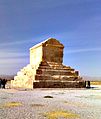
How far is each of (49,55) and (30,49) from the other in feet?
22.3

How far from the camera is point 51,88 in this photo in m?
32.5

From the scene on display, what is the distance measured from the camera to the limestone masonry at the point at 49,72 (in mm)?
33156

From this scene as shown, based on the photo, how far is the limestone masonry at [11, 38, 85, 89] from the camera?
33156 millimetres

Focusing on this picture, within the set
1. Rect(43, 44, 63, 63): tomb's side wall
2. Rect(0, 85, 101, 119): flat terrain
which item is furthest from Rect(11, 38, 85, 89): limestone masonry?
Rect(0, 85, 101, 119): flat terrain

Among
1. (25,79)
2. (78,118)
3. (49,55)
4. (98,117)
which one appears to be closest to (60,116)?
(78,118)

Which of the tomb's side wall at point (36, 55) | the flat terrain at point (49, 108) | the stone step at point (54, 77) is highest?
the tomb's side wall at point (36, 55)

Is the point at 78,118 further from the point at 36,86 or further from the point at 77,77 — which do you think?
the point at 77,77

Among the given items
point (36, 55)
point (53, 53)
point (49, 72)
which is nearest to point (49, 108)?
point (49, 72)

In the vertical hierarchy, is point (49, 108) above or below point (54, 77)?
below

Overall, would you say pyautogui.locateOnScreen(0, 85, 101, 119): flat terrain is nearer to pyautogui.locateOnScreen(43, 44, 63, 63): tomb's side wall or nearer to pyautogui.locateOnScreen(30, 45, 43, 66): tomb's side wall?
pyautogui.locateOnScreen(43, 44, 63, 63): tomb's side wall

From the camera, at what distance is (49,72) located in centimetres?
3475

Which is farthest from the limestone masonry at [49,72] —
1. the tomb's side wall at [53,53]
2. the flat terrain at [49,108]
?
the flat terrain at [49,108]

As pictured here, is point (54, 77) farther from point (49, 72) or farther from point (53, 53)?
point (53, 53)

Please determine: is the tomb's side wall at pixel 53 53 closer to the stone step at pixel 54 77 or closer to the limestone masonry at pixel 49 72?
the limestone masonry at pixel 49 72
